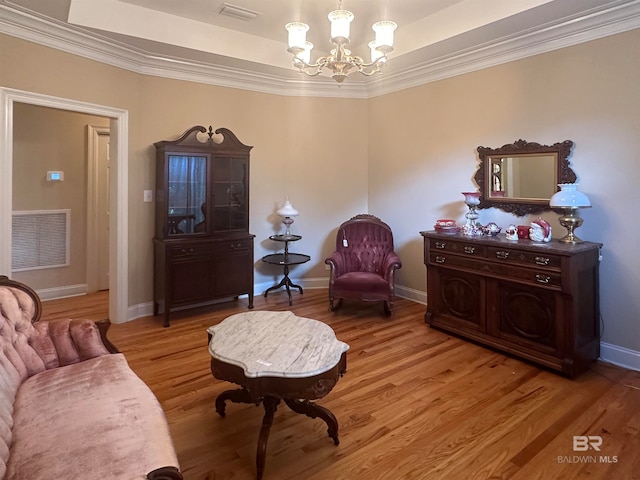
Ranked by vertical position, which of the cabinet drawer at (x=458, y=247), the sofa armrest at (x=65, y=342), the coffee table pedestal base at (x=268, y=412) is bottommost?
the coffee table pedestal base at (x=268, y=412)

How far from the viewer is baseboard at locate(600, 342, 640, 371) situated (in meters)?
3.07

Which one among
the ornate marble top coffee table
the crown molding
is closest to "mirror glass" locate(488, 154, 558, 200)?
the crown molding

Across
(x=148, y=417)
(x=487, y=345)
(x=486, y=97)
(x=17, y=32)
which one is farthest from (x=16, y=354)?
(x=486, y=97)

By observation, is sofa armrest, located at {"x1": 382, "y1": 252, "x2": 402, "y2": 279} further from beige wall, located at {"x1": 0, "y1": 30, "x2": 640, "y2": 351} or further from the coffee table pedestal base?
the coffee table pedestal base

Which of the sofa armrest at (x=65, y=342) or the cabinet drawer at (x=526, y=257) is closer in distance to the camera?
the sofa armrest at (x=65, y=342)

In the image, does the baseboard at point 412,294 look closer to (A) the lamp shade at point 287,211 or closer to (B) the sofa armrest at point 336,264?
(B) the sofa armrest at point 336,264

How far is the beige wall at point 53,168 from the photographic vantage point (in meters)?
4.67

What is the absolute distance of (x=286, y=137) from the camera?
17.3 ft

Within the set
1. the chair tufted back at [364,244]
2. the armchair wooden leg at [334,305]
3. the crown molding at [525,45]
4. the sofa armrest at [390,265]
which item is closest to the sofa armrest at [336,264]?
the chair tufted back at [364,244]

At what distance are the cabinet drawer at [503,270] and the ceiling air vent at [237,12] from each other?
2.92 metres

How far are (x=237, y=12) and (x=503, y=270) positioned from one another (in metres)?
3.40

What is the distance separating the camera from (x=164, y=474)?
126cm

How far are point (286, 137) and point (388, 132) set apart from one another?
1352mm

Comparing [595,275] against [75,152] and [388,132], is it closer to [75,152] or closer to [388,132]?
[388,132]
